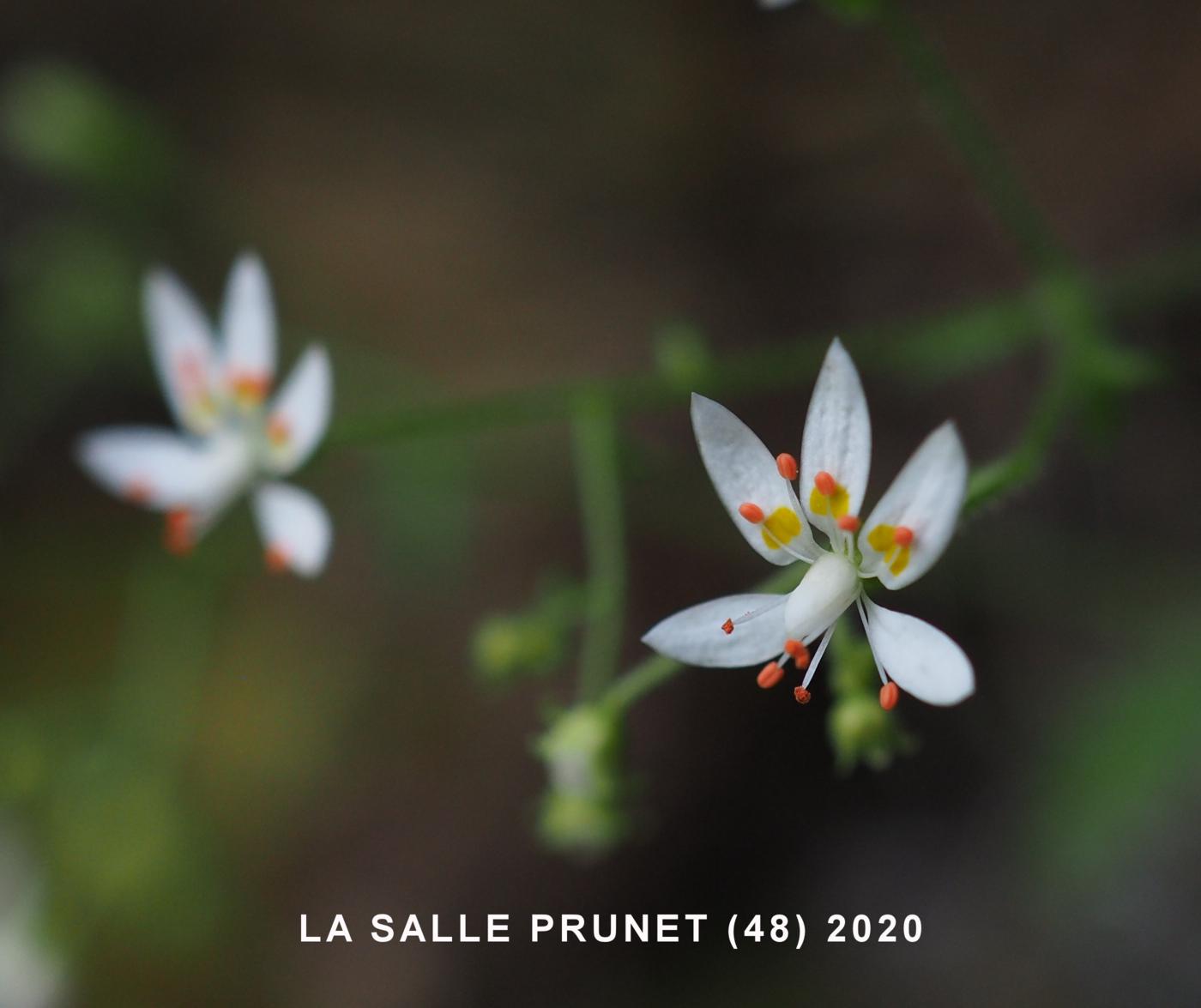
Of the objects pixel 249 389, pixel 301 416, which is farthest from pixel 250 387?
pixel 301 416

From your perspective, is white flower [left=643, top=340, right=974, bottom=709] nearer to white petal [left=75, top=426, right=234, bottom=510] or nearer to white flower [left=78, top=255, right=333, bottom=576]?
white flower [left=78, top=255, right=333, bottom=576]

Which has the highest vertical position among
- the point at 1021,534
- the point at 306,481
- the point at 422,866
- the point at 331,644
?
the point at 306,481

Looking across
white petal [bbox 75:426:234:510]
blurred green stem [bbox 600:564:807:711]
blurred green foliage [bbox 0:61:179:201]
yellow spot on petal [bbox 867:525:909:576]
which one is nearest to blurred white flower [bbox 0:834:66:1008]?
white petal [bbox 75:426:234:510]

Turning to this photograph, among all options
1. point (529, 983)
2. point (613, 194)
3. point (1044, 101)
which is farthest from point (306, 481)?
point (1044, 101)

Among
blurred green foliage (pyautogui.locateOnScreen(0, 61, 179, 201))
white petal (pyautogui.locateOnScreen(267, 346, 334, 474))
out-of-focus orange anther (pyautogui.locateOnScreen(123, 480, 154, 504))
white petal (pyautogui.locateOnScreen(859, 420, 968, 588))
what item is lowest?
white petal (pyautogui.locateOnScreen(859, 420, 968, 588))

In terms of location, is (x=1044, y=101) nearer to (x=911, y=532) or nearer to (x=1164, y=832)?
(x=1164, y=832)
